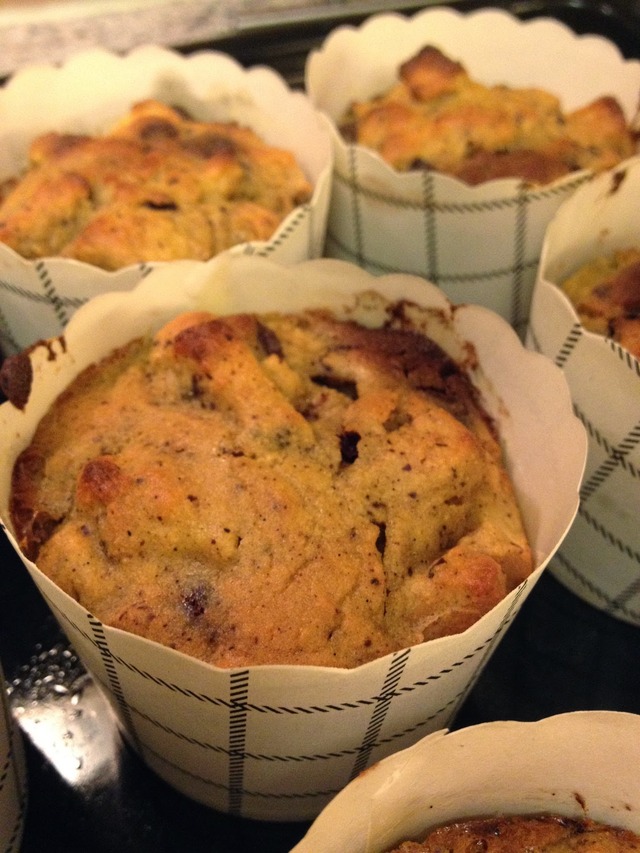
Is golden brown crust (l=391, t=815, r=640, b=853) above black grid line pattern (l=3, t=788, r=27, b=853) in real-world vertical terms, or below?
above

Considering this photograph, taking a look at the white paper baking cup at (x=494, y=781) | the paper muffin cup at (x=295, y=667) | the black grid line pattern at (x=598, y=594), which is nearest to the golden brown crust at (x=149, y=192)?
the paper muffin cup at (x=295, y=667)

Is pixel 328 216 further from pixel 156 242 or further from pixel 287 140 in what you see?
pixel 156 242

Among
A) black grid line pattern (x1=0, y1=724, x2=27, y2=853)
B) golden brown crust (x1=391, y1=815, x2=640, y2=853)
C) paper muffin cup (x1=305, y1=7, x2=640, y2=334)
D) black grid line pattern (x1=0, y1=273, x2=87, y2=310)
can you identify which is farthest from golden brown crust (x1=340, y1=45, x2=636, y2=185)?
black grid line pattern (x1=0, y1=724, x2=27, y2=853)

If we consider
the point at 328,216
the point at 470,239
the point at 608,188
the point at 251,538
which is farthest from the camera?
the point at 328,216

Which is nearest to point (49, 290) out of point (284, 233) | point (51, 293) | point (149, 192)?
point (51, 293)

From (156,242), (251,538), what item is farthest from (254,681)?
(156,242)

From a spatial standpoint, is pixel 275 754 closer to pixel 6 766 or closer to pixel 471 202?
pixel 6 766

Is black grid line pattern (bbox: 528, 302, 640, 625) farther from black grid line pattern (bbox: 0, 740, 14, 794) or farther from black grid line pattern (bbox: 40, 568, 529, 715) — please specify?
black grid line pattern (bbox: 0, 740, 14, 794)
